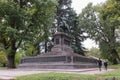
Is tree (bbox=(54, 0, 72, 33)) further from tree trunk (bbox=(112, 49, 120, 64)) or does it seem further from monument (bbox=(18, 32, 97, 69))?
tree trunk (bbox=(112, 49, 120, 64))

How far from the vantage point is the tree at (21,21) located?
1100 inches

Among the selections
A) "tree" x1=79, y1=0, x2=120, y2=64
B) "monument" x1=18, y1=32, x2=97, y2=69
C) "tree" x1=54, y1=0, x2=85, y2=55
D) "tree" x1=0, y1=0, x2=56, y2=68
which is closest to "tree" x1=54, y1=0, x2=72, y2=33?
"tree" x1=54, y1=0, x2=85, y2=55

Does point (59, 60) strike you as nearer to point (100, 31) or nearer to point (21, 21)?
point (21, 21)

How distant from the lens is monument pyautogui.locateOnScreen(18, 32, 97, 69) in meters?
23.8

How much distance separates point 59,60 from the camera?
24.7 metres

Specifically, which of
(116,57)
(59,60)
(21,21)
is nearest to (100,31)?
(116,57)

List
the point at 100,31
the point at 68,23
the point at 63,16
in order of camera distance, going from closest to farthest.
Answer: the point at 68,23 → the point at 63,16 → the point at 100,31

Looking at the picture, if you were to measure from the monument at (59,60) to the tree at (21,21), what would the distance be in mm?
3260

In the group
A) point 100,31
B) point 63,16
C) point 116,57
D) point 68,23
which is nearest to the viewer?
point 68,23

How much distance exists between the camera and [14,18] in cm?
2831

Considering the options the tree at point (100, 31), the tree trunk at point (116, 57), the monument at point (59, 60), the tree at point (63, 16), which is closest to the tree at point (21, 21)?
the monument at point (59, 60)

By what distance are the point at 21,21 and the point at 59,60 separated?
8.52 meters

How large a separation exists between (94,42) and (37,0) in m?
21.6

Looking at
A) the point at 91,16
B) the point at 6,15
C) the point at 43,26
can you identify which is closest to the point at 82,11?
the point at 91,16
